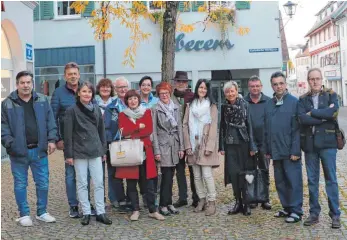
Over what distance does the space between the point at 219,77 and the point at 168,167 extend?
1326 centimetres

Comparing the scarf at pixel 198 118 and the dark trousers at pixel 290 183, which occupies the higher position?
the scarf at pixel 198 118

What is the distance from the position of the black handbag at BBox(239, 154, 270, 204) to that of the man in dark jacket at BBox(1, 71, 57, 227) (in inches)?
99.3

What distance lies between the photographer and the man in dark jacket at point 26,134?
5629mm

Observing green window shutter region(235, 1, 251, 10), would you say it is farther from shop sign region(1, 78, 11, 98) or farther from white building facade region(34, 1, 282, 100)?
shop sign region(1, 78, 11, 98)

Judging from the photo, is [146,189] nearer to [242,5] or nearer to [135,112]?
[135,112]

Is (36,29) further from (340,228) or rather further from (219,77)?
(340,228)

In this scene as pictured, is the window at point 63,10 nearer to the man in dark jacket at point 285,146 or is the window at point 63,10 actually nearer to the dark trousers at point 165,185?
the dark trousers at point 165,185

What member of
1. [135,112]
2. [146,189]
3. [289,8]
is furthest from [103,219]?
[289,8]

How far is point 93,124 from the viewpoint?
5.80 meters

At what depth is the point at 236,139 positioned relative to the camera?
6113mm

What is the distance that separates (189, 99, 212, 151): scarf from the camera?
6.17 metres

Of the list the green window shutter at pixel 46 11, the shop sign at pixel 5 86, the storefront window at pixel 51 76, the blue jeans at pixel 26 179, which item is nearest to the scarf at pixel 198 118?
the blue jeans at pixel 26 179

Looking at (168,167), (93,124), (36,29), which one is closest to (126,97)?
(93,124)

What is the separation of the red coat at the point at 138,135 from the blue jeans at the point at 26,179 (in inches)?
38.4
